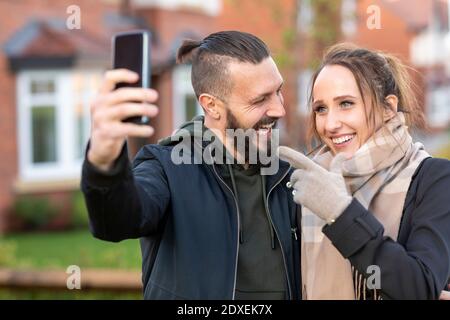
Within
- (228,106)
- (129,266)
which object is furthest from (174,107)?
(228,106)

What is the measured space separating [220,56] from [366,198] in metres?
0.78

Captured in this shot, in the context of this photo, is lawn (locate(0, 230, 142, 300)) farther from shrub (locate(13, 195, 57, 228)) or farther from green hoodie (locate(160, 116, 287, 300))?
green hoodie (locate(160, 116, 287, 300))

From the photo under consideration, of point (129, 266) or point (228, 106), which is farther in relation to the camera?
point (129, 266)

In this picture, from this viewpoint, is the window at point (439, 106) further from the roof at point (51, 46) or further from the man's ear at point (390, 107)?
the man's ear at point (390, 107)

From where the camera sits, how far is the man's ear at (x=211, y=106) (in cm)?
281

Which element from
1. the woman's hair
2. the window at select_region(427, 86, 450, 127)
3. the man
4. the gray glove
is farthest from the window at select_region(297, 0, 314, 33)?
the window at select_region(427, 86, 450, 127)

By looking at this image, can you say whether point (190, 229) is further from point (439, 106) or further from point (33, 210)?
point (439, 106)

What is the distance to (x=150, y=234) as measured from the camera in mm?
2494

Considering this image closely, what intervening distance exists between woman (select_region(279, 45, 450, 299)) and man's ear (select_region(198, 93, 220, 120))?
1.20ft

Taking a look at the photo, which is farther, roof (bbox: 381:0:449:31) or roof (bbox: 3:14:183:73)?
roof (bbox: 381:0:449:31)

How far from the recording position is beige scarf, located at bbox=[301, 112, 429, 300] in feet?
8.26

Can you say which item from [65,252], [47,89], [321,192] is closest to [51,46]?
[47,89]
